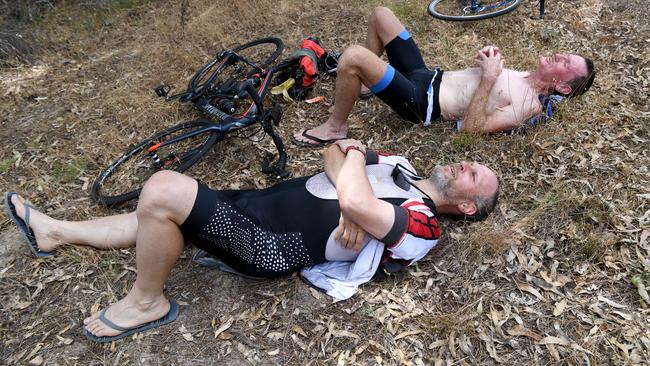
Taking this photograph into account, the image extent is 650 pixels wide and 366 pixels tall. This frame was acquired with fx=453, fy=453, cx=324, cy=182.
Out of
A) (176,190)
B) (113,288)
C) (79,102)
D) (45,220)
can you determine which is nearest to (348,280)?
(176,190)

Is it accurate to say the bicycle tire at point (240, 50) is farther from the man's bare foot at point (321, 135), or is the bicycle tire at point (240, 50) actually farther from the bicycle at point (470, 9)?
the bicycle at point (470, 9)

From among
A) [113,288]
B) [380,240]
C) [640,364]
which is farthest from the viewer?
[113,288]

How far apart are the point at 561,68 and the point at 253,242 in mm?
2971

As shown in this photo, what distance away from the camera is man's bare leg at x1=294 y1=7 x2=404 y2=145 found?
11.7ft

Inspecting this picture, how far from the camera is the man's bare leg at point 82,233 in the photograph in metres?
2.89

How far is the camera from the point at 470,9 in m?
5.50

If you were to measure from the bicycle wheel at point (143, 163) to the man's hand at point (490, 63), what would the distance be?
2201 mm

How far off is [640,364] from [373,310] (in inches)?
53.2

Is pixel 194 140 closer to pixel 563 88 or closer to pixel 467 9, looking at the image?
pixel 563 88

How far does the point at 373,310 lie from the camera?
2627mm

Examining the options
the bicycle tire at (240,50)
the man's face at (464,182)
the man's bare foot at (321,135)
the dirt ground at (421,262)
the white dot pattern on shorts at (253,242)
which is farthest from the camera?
the bicycle tire at (240,50)

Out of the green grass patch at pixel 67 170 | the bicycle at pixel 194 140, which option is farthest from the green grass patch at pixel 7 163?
the bicycle at pixel 194 140

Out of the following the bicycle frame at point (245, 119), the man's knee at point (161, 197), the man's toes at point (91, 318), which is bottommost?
the man's toes at point (91, 318)

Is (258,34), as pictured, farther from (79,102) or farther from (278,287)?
(278,287)
